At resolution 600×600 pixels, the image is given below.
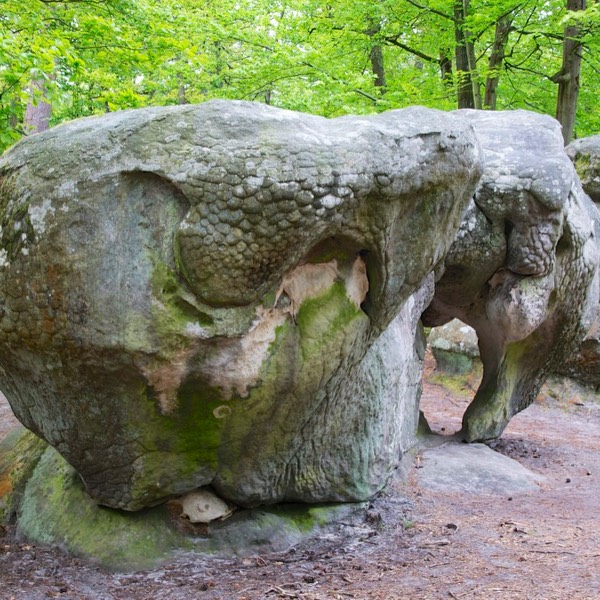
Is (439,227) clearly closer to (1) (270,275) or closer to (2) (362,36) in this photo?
(1) (270,275)

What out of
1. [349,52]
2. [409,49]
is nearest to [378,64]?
[409,49]

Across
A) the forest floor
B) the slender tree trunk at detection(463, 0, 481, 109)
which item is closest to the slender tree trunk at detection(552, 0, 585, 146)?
the slender tree trunk at detection(463, 0, 481, 109)

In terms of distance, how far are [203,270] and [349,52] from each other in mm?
12406

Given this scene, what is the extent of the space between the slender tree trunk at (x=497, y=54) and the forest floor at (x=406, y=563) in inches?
358

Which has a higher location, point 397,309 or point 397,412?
point 397,309

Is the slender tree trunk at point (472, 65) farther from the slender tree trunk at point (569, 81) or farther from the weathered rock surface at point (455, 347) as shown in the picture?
the weathered rock surface at point (455, 347)

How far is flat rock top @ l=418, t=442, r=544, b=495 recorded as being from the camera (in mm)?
5363

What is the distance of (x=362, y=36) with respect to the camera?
1441 cm

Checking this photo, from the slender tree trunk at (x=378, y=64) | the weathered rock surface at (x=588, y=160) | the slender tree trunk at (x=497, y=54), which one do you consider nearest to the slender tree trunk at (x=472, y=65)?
the slender tree trunk at (x=497, y=54)

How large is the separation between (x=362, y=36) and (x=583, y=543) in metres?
11.9

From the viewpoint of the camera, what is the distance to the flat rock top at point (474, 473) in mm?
5363

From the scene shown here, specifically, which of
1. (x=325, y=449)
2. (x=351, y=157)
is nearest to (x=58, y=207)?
(x=351, y=157)

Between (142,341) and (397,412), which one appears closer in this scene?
(142,341)

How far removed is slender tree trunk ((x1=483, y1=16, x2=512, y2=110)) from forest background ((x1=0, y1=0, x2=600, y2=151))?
2 centimetres
